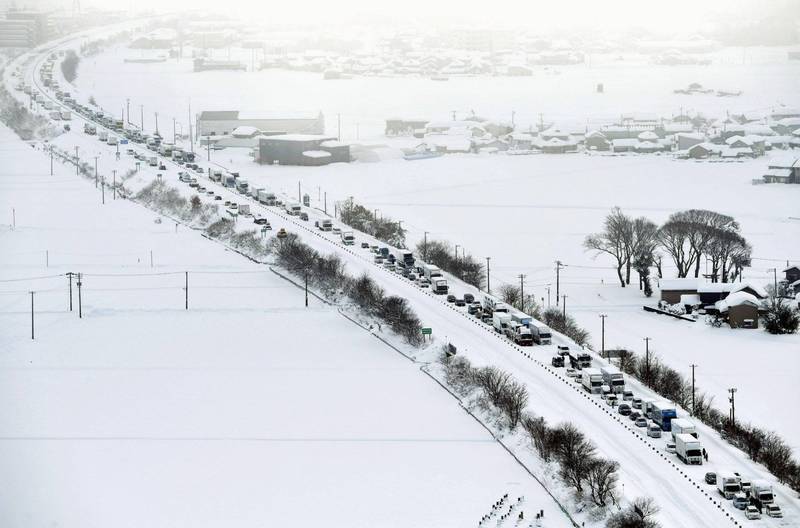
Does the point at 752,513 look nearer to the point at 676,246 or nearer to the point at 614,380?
the point at 614,380

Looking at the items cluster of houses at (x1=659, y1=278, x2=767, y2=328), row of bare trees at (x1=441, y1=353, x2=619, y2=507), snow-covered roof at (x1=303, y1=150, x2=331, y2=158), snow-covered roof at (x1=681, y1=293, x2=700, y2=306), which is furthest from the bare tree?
snow-covered roof at (x1=303, y1=150, x2=331, y2=158)

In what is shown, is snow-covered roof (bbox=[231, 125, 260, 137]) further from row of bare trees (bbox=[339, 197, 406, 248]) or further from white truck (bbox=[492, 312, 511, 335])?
white truck (bbox=[492, 312, 511, 335])

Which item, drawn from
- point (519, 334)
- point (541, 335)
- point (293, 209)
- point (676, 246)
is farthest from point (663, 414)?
point (293, 209)

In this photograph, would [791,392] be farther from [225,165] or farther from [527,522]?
[225,165]

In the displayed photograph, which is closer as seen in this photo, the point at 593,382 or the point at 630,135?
the point at 593,382

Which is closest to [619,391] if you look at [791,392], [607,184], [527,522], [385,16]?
[791,392]

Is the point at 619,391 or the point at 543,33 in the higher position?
the point at 543,33
